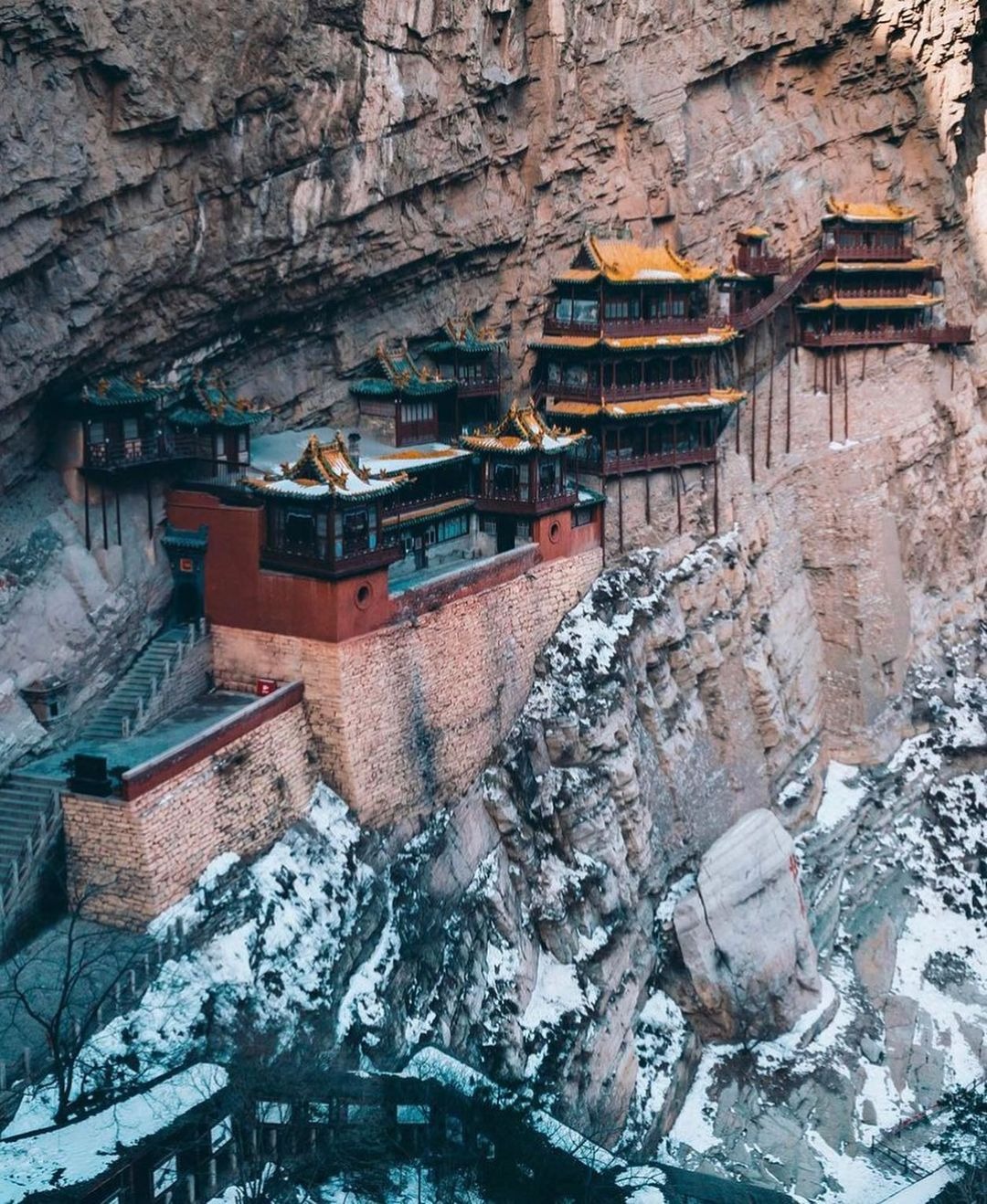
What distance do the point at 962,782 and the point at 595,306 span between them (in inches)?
718

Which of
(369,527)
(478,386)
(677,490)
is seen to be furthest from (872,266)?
(369,527)

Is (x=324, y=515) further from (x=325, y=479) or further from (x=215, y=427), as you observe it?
(x=215, y=427)

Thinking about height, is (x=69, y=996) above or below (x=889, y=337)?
below

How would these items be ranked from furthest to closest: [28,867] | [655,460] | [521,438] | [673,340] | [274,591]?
[673,340] → [655,460] → [521,438] → [274,591] → [28,867]

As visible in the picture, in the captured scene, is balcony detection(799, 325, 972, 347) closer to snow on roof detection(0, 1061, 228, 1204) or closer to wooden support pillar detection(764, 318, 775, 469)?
wooden support pillar detection(764, 318, 775, 469)

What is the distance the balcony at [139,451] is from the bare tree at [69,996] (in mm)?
9241

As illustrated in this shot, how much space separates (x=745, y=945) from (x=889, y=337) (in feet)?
67.6

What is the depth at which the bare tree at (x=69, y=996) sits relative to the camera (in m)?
21.9

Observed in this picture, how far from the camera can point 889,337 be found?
4631 cm

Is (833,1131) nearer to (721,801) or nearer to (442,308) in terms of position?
(721,801)

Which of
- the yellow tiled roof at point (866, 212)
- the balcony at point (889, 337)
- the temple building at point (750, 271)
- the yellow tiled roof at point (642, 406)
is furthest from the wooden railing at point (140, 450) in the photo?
the yellow tiled roof at point (866, 212)

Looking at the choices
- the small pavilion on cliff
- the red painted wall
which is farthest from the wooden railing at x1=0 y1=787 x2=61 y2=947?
the small pavilion on cliff

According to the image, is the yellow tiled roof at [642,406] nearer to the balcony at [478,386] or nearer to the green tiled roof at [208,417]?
the balcony at [478,386]

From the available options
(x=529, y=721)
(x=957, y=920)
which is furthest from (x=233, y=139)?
(x=957, y=920)
